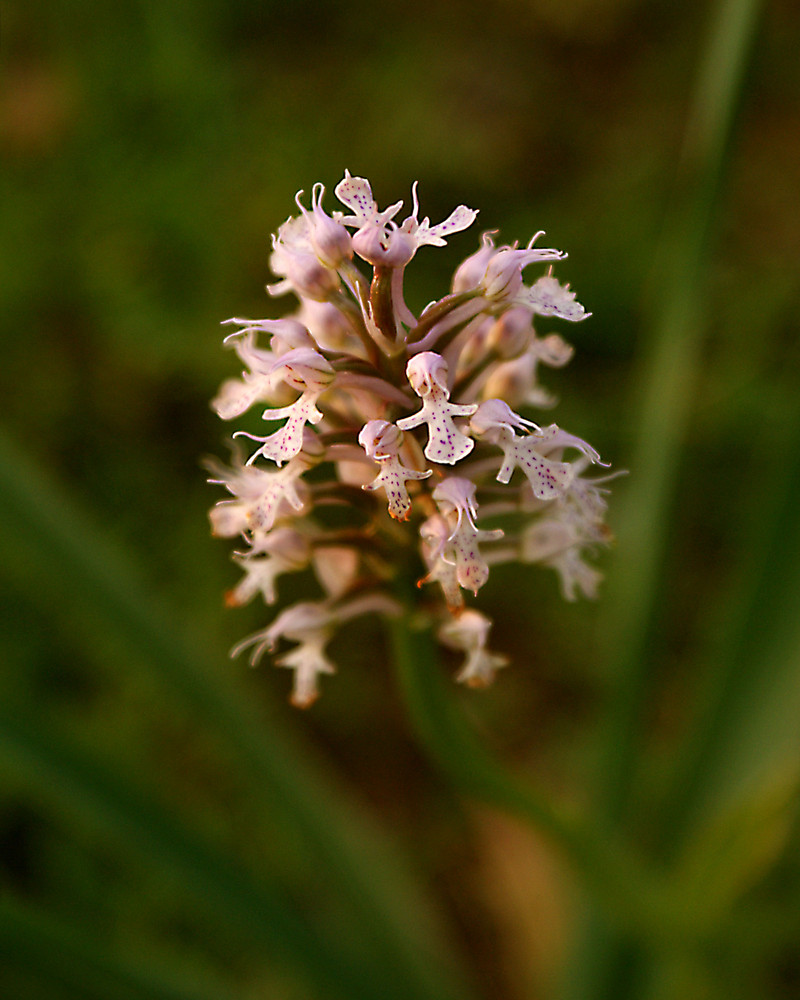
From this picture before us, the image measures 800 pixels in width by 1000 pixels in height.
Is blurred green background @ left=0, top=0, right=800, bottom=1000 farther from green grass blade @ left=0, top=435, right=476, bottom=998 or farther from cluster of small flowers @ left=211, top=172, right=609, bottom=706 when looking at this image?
cluster of small flowers @ left=211, top=172, right=609, bottom=706

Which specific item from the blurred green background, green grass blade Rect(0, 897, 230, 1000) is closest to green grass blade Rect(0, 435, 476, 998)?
the blurred green background

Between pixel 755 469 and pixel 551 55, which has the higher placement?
pixel 551 55

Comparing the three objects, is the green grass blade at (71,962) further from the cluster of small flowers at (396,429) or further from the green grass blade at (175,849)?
the cluster of small flowers at (396,429)

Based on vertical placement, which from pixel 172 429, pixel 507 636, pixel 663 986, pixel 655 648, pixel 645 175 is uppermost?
pixel 645 175

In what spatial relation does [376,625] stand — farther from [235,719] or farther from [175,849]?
[175,849]

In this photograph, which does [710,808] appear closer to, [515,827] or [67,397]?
[515,827]

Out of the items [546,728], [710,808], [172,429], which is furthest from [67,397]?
[710,808]

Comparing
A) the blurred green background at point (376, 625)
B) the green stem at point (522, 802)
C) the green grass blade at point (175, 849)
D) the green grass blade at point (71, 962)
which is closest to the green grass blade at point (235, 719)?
the blurred green background at point (376, 625)
